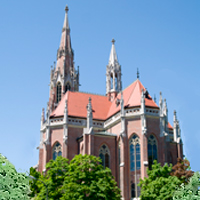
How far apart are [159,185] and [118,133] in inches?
466

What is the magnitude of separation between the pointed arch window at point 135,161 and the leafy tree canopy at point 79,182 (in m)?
5.83

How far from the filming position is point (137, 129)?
3981 cm

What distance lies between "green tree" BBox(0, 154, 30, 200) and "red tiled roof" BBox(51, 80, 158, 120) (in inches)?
1041

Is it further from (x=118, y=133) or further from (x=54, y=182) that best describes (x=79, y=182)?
(x=118, y=133)

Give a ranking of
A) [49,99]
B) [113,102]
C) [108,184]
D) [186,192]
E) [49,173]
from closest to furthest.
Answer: [186,192] → [108,184] → [49,173] → [113,102] → [49,99]

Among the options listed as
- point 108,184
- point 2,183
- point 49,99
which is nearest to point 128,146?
point 108,184

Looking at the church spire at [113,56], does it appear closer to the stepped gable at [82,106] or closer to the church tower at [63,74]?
the church tower at [63,74]

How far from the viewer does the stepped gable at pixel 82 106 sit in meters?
46.1

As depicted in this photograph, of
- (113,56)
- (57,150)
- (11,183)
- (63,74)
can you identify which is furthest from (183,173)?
(63,74)

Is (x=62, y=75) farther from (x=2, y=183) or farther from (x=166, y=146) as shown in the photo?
(x=2, y=183)

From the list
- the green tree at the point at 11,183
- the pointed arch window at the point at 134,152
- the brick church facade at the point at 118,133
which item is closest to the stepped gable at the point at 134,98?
the brick church facade at the point at 118,133

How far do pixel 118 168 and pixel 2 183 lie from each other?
1072 inches

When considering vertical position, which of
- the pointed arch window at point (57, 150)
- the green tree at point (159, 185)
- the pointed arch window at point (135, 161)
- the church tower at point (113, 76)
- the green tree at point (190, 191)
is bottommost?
the green tree at point (190, 191)

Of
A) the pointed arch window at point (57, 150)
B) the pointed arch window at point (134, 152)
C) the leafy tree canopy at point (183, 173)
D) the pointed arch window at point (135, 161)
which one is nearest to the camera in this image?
the leafy tree canopy at point (183, 173)
